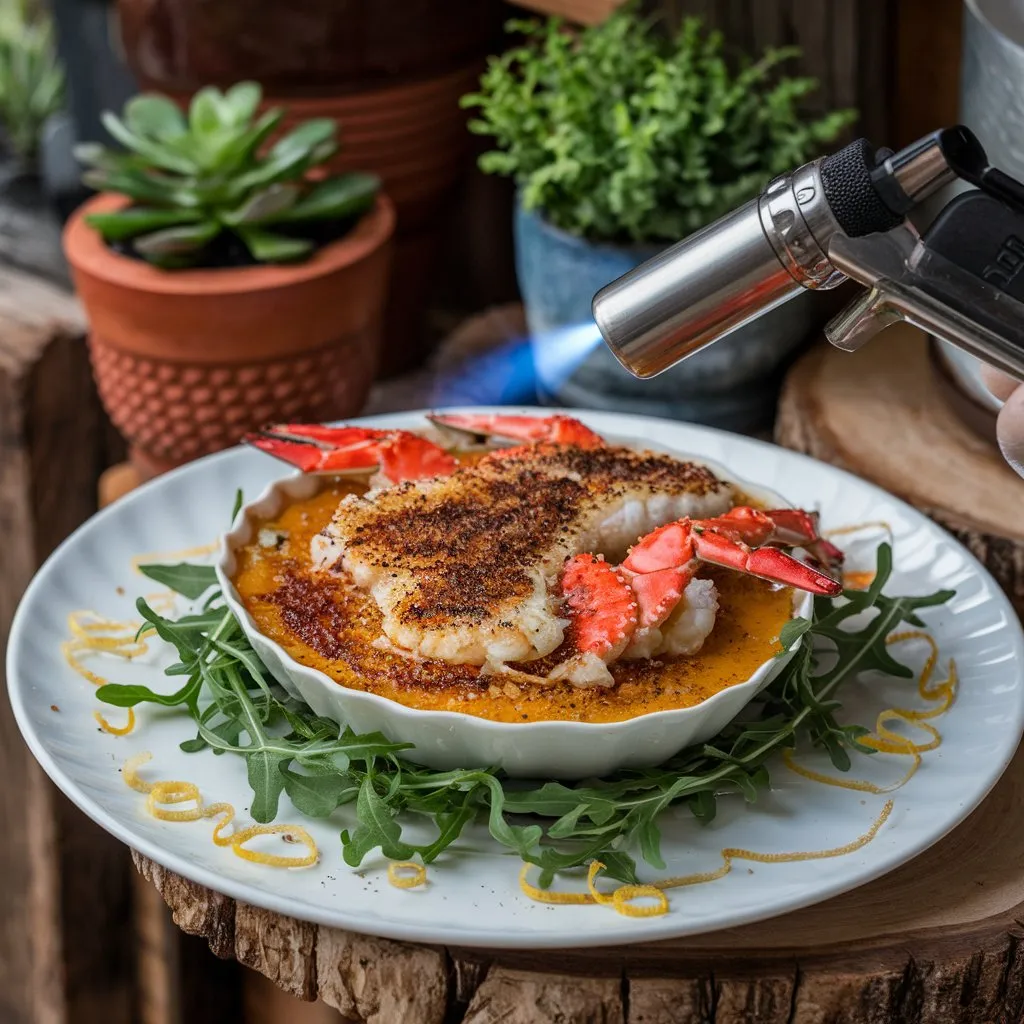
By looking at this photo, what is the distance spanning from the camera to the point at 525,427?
5.47 ft

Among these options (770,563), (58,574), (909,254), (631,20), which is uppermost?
(909,254)

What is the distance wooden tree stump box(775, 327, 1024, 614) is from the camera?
68.9 inches

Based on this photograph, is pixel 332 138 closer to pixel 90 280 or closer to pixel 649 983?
pixel 90 280

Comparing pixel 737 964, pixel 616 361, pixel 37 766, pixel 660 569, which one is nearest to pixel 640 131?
pixel 616 361

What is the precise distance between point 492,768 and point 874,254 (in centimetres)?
55

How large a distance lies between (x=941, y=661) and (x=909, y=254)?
57 centimetres

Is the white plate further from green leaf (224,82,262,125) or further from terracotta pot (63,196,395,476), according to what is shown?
green leaf (224,82,262,125)

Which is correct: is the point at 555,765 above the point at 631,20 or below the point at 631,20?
below

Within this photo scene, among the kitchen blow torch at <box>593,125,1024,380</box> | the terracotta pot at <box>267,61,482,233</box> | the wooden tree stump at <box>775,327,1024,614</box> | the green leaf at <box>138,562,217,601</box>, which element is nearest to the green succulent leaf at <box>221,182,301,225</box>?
the terracotta pot at <box>267,61,482,233</box>

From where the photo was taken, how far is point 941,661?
153cm

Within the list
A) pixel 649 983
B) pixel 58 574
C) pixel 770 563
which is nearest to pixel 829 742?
pixel 770 563

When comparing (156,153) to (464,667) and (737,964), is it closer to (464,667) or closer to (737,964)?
(464,667)

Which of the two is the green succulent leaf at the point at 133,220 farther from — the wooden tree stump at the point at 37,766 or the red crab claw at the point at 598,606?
the red crab claw at the point at 598,606

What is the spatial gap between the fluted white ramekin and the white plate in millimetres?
76
